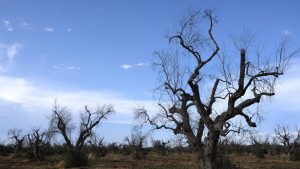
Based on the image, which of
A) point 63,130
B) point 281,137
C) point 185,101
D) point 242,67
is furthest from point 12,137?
point 242,67

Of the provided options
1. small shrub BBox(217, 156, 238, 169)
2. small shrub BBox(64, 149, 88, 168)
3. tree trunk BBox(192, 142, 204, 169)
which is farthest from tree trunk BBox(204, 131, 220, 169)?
small shrub BBox(64, 149, 88, 168)

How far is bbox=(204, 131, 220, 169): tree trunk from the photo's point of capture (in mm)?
24797

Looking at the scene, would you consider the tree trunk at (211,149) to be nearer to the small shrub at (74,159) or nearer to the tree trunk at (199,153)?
the tree trunk at (199,153)

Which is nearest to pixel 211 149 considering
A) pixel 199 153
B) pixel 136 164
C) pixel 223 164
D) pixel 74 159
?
pixel 199 153

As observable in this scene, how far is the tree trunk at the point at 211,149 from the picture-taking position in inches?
976

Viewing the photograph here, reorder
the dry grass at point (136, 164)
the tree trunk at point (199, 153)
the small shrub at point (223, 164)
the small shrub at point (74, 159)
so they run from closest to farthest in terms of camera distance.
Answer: the tree trunk at point (199, 153)
the small shrub at point (223, 164)
the dry grass at point (136, 164)
the small shrub at point (74, 159)

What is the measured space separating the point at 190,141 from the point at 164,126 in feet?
12.9

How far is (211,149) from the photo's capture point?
24922mm

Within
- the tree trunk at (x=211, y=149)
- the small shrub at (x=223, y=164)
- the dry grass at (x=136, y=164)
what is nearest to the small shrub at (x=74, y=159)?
the dry grass at (x=136, y=164)

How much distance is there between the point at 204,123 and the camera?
25953 millimetres

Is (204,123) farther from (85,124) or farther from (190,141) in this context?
(85,124)

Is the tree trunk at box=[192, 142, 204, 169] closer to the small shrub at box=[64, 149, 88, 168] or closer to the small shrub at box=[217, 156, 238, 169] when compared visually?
the small shrub at box=[217, 156, 238, 169]

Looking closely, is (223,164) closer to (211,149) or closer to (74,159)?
(211,149)

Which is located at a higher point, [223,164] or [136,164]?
[136,164]
